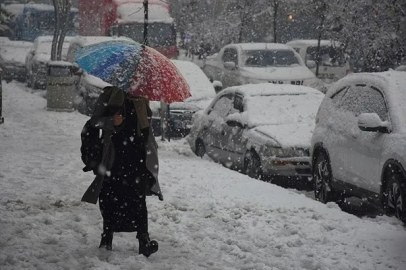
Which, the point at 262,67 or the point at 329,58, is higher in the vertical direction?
the point at 329,58

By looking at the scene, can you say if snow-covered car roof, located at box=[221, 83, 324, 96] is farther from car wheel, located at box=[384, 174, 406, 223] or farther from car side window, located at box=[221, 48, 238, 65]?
car side window, located at box=[221, 48, 238, 65]

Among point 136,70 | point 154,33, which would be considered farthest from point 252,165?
point 154,33

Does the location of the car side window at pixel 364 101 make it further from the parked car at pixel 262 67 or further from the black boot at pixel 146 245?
the parked car at pixel 262 67

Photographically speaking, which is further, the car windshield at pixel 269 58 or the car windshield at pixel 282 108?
the car windshield at pixel 269 58

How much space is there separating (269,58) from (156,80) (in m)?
14.1

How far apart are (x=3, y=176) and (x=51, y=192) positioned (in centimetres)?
111

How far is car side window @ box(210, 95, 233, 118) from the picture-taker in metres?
12.1

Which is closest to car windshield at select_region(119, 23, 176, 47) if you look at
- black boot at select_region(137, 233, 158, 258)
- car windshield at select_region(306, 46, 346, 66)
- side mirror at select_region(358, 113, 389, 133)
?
car windshield at select_region(306, 46, 346, 66)

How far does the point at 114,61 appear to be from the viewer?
A: 579 cm

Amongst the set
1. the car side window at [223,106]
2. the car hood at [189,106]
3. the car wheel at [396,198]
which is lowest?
the car wheel at [396,198]

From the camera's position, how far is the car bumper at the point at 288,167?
10.0 metres

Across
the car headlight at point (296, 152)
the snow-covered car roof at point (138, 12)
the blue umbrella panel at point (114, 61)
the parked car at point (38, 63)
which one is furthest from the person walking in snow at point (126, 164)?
the parked car at point (38, 63)

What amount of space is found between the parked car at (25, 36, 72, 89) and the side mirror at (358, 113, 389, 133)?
680 inches

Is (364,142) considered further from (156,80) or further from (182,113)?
(182,113)
